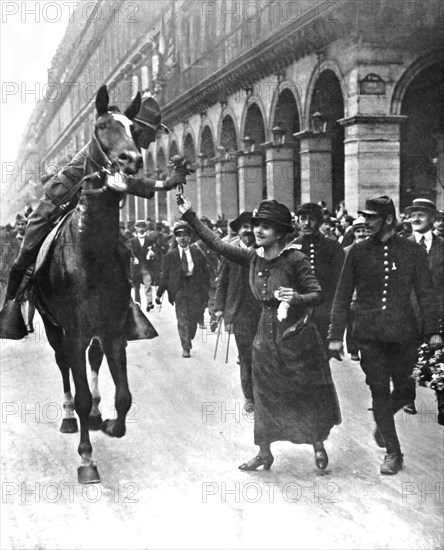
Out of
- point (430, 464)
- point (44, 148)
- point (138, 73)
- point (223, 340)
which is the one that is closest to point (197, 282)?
point (223, 340)

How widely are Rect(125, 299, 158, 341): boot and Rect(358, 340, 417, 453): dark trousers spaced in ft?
6.47

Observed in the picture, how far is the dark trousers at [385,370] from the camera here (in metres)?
5.41

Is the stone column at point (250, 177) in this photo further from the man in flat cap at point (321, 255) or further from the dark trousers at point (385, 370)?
the dark trousers at point (385, 370)

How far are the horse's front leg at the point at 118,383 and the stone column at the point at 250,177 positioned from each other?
18.3 feet

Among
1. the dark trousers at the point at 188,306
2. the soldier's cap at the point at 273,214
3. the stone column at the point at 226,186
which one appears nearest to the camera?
the soldier's cap at the point at 273,214

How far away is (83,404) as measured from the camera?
464 cm

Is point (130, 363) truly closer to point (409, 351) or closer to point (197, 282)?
point (197, 282)

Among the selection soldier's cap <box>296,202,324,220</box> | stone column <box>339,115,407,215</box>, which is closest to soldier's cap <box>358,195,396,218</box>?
soldier's cap <box>296,202,324,220</box>

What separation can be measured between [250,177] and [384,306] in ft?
18.7

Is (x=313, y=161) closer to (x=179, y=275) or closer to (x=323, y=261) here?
(x=179, y=275)

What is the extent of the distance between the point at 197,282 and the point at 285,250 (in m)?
5.83

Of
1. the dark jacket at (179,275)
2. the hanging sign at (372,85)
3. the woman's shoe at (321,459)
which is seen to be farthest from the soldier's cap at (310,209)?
the hanging sign at (372,85)

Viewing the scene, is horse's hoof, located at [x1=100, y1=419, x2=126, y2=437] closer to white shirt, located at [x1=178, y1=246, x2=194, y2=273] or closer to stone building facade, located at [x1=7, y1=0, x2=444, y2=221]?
stone building facade, located at [x1=7, y1=0, x2=444, y2=221]

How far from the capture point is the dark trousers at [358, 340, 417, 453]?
17.8 feet
